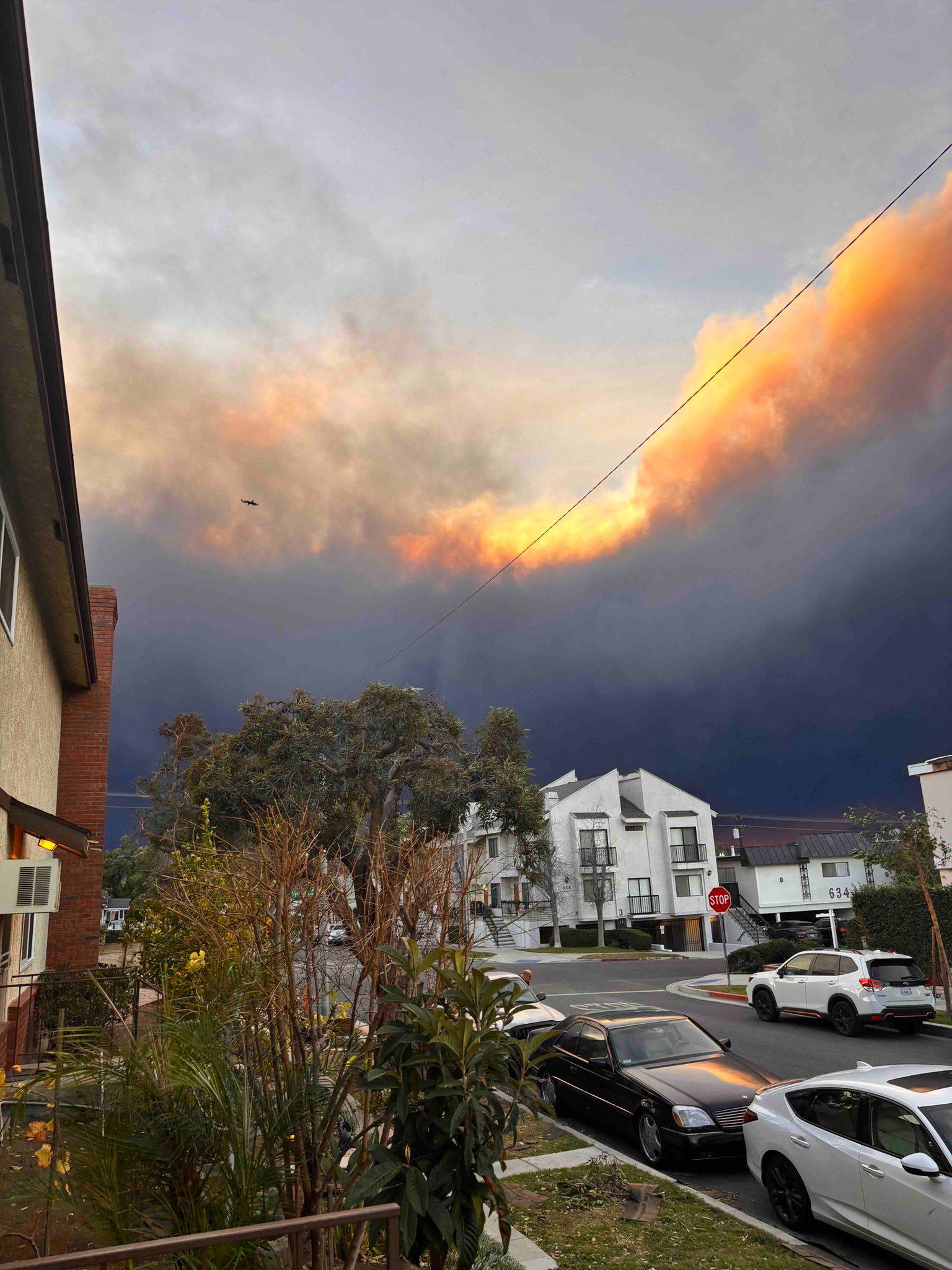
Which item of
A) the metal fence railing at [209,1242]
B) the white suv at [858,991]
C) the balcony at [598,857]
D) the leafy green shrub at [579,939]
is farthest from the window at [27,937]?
the balcony at [598,857]

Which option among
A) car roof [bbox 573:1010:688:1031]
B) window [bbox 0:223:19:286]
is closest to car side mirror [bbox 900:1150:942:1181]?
car roof [bbox 573:1010:688:1031]

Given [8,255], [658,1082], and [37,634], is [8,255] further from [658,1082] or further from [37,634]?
[658,1082]

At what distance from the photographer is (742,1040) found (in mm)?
16953

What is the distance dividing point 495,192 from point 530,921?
46.4 metres

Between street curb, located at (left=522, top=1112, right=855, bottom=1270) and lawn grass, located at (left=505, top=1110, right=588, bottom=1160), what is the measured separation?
0.14m

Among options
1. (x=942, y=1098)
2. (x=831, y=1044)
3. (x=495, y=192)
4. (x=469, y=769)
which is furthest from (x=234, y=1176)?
(x=469, y=769)

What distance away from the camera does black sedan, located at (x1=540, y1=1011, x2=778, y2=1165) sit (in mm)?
8875

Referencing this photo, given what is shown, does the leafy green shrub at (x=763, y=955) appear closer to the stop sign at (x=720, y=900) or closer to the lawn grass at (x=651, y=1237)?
the stop sign at (x=720, y=900)

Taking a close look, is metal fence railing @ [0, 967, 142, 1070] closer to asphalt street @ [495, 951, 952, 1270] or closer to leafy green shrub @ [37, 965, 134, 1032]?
leafy green shrub @ [37, 965, 134, 1032]

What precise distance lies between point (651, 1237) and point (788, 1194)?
1283 millimetres

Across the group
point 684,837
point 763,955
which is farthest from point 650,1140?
point 684,837

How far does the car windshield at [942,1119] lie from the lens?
19.9ft

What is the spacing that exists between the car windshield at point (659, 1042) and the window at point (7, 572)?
8.36 meters

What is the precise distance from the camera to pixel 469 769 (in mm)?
25750
